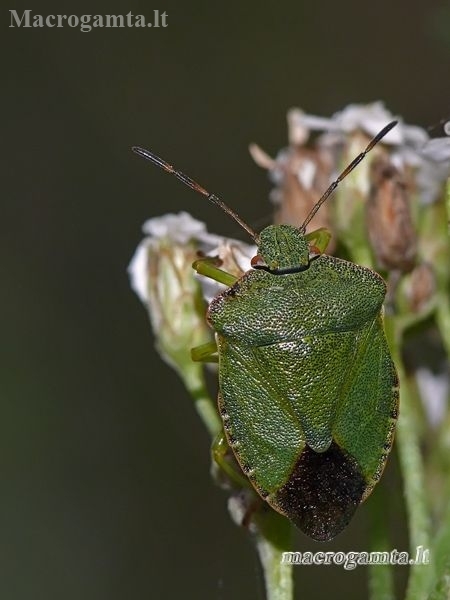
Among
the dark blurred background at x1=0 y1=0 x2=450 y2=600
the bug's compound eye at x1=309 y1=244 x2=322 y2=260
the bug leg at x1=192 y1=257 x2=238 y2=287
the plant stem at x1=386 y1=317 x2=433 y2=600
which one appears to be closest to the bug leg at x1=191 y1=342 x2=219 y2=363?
the bug leg at x1=192 y1=257 x2=238 y2=287

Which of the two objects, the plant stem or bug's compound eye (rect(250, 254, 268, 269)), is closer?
the plant stem

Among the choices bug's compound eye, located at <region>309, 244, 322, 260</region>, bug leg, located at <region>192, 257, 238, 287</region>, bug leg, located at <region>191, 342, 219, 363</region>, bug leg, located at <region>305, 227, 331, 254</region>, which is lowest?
bug leg, located at <region>191, 342, 219, 363</region>

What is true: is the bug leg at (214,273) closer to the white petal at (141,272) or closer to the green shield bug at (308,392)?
the green shield bug at (308,392)

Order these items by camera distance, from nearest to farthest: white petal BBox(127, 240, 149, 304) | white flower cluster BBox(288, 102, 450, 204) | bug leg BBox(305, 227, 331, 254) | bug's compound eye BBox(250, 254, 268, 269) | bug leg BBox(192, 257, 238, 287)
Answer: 1. bug's compound eye BBox(250, 254, 268, 269)
2. bug leg BBox(192, 257, 238, 287)
3. bug leg BBox(305, 227, 331, 254)
4. white flower cluster BBox(288, 102, 450, 204)
5. white petal BBox(127, 240, 149, 304)

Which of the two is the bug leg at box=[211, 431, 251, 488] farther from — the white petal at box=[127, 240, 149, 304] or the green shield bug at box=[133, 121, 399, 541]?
the white petal at box=[127, 240, 149, 304]

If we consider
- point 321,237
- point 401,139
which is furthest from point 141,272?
point 401,139

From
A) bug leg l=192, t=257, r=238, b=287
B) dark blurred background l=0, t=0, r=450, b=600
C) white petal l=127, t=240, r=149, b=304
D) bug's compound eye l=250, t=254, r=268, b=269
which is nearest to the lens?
bug's compound eye l=250, t=254, r=268, b=269

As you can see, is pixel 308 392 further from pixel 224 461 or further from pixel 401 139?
pixel 401 139
